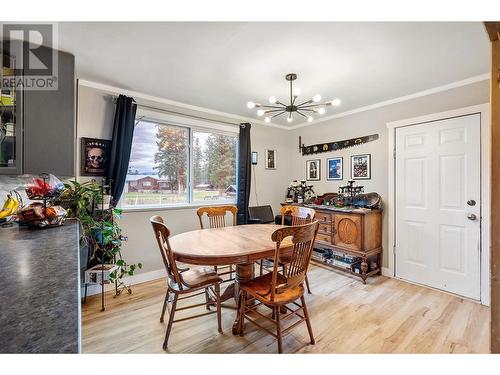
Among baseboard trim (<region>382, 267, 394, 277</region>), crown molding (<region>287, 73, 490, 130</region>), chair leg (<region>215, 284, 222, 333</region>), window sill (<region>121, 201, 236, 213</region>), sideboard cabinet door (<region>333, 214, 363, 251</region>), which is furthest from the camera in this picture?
baseboard trim (<region>382, 267, 394, 277</region>)

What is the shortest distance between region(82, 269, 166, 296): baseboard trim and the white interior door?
125 inches

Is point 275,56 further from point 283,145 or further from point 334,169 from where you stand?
point 283,145

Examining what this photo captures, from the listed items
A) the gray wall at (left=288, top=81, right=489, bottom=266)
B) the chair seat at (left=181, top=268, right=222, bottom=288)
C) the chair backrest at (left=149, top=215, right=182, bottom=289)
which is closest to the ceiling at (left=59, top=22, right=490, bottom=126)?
the gray wall at (left=288, top=81, right=489, bottom=266)

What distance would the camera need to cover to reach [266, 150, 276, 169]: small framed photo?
14.1 ft

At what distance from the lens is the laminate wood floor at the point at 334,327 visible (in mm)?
1792

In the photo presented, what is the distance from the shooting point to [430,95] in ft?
9.25

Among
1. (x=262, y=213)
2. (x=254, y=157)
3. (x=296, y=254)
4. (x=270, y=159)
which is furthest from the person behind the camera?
(x=270, y=159)

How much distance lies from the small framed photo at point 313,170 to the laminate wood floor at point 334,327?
196 centimetres

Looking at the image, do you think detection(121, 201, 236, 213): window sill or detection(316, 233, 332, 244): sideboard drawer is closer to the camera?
detection(121, 201, 236, 213): window sill

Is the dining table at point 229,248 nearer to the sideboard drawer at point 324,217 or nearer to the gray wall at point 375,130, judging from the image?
the sideboard drawer at point 324,217

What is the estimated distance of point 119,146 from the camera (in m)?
2.72

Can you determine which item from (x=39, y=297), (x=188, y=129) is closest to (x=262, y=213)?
(x=188, y=129)

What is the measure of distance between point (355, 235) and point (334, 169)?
47.1 inches

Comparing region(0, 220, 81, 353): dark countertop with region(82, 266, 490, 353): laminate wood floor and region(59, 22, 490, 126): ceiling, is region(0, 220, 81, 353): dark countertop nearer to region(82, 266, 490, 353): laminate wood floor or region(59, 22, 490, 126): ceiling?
region(82, 266, 490, 353): laminate wood floor
